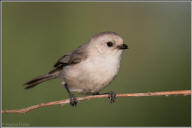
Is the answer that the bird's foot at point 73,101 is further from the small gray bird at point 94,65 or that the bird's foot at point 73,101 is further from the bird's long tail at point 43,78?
the bird's long tail at point 43,78

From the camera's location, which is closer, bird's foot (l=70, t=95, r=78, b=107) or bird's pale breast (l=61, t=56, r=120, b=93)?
bird's pale breast (l=61, t=56, r=120, b=93)

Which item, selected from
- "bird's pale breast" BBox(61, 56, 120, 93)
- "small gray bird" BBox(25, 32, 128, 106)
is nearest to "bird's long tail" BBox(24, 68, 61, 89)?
"small gray bird" BBox(25, 32, 128, 106)

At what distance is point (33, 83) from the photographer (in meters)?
4.98

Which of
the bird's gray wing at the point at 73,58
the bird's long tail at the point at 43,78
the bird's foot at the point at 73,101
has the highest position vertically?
the bird's gray wing at the point at 73,58

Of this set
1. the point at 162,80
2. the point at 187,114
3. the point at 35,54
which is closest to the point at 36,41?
the point at 35,54

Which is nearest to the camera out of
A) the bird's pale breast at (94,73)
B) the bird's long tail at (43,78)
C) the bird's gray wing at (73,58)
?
the bird's pale breast at (94,73)

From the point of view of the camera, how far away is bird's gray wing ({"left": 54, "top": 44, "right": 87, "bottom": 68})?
4.64 m

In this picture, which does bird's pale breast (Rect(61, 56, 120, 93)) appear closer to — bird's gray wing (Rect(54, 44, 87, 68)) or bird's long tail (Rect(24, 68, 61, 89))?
bird's gray wing (Rect(54, 44, 87, 68))

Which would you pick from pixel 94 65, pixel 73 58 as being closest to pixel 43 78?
pixel 73 58

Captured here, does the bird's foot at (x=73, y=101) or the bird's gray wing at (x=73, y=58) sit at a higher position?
the bird's gray wing at (x=73, y=58)

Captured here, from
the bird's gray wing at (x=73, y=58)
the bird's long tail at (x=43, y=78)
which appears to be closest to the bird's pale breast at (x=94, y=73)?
the bird's gray wing at (x=73, y=58)

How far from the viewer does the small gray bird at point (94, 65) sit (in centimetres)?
432

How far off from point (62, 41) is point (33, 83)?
1153 mm

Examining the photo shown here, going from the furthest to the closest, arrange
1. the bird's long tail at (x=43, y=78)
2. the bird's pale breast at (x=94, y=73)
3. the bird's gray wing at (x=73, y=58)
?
1. the bird's long tail at (x=43, y=78)
2. the bird's gray wing at (x=73, y=58)
3. the bird's pale breast at (x=94, y=73)
